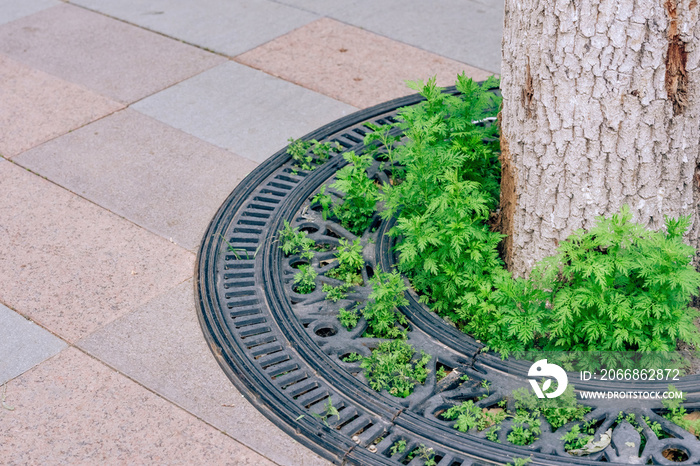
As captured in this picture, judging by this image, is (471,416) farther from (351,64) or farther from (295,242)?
(351,64)

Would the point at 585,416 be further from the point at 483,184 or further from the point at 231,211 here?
the point at 231,211

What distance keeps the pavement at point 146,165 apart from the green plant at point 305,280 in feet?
1.77

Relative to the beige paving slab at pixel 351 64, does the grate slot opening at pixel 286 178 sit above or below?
below

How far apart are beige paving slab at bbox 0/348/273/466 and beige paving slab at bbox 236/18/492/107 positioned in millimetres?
Answer: 2760

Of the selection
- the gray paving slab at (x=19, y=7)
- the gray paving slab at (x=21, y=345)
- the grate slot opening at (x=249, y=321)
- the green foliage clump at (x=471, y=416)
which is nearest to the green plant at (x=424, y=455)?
the green foliage clump at (x=471, y=416)

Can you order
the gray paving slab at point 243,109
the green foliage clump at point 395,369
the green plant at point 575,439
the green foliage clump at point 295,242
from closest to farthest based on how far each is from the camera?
the green plant at point 575,439 → the green foliage clump at point 395,369 → the green foliage clump at point 295,242 → the gray paving slab at point 243,109

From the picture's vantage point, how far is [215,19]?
6246 millimetres

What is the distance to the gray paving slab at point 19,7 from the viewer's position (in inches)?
251

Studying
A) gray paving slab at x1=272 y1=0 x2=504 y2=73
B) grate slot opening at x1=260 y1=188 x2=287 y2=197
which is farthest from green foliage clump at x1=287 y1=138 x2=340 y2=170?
gray paving slab at x1=272 y1=0 x2=504 y2=73

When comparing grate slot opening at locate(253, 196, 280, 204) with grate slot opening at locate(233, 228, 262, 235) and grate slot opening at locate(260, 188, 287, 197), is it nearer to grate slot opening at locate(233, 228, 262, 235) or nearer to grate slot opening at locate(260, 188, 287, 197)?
grate slot opening at locate(260, 188, 287, 197)

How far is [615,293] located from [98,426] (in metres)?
2.16

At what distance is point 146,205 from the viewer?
13.5ft

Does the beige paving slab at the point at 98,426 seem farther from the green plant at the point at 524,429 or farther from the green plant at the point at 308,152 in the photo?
the green plant at the point at 308,152

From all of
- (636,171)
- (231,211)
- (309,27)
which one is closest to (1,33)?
(309,27)
